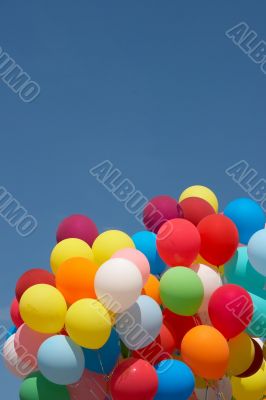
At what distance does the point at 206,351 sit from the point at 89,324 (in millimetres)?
1092

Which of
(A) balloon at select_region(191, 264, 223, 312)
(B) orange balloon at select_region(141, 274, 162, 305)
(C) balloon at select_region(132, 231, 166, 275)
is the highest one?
(A) balloon at select_region(191, 264, 223, 312)

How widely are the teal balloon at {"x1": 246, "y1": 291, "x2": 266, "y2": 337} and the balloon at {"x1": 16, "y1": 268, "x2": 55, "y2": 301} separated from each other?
1.98 metres

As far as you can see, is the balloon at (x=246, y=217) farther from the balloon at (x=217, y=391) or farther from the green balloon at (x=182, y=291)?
the balloon at (x=217, y=391)

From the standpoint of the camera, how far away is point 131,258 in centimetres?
674

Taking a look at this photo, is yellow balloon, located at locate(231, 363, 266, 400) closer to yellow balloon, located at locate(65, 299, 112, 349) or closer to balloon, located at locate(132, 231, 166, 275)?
balloon, located at locate(132, 231, 166, 275)

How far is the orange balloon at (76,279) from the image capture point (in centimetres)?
665

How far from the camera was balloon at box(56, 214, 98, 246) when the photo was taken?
7586 millimetres

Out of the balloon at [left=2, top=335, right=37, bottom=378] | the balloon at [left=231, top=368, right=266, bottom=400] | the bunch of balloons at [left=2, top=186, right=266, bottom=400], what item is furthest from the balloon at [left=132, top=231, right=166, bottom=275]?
the balloon at [left=2, top=335, right=37, bottom=378]

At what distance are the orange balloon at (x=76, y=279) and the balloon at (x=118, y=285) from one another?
0.61 ft

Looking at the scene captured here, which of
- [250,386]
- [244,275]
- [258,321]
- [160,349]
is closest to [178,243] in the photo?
[244,275]

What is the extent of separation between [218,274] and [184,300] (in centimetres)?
75

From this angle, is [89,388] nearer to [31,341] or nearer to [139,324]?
[31,341]

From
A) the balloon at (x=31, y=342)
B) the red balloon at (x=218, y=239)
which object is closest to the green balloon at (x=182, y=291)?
the red balloon at (x=218, y=239)

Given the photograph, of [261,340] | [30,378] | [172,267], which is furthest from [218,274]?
[30,378]
